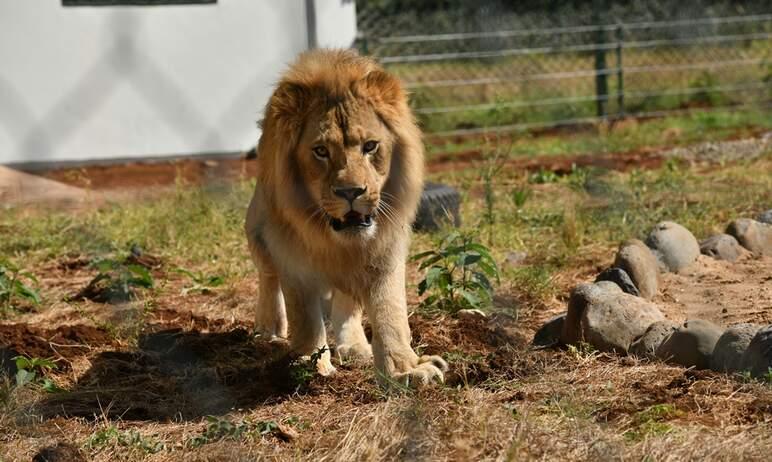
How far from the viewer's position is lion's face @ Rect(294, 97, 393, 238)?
3.53m

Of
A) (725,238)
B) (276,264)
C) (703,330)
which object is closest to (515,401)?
(703,330)

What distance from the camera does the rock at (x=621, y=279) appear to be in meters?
4.39

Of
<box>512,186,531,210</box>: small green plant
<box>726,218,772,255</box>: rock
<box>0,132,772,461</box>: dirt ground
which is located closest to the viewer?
<box>0,132,772,461</box>: dirt ground

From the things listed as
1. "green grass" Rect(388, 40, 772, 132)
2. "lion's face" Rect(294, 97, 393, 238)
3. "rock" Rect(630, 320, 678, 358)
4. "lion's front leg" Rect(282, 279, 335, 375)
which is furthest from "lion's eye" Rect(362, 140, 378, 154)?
"green grass" Rect(388, 40, 772, 132)

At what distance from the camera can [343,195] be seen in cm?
351

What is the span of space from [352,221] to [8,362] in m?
1.33

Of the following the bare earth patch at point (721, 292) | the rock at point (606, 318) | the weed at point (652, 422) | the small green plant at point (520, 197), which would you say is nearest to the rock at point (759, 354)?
the weed at point (652, 422)

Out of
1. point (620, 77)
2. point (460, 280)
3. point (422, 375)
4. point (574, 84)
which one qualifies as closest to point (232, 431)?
point (422, 375)

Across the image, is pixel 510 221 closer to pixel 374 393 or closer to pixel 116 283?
pixel 116 283

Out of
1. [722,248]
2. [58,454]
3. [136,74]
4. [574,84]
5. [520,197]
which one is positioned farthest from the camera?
[574,84]

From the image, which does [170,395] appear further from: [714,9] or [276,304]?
[714,9]

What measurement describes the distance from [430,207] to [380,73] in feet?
7.36

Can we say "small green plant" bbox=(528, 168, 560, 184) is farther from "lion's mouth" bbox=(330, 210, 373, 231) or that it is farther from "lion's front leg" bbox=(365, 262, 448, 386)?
"lion's mouth" bbox=(330, 210, 373, 231)

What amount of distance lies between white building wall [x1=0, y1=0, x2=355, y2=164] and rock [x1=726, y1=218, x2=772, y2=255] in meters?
3.75
